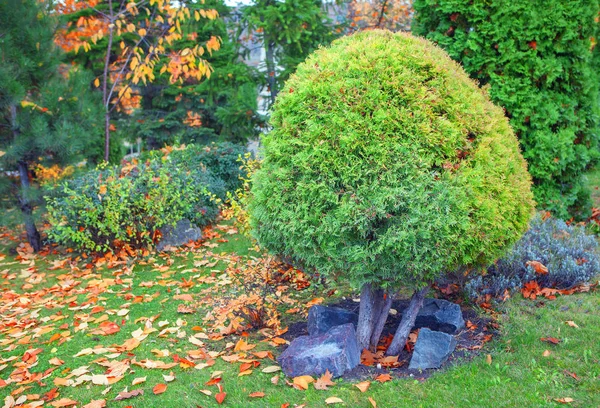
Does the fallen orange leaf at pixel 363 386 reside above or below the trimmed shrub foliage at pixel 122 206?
below

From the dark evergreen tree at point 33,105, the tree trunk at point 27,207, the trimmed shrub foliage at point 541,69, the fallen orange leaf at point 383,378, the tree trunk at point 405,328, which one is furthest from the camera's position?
the tree trunk at point 27,207

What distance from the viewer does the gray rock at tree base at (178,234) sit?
269 inches

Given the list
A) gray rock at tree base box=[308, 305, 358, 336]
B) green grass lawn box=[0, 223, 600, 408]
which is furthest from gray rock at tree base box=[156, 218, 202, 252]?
gray rock at tree base box=[308, 305, 358, 336]

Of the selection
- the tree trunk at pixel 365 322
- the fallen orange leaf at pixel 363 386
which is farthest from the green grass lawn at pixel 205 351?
the tree trunk at pixel 365 322

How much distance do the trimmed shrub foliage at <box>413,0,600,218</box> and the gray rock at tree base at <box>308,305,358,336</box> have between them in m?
3.38

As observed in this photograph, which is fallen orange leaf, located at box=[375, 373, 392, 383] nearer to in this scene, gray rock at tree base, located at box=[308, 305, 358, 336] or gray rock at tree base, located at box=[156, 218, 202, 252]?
gray rock at tree base, located at box=[308, 305, 358, 336]

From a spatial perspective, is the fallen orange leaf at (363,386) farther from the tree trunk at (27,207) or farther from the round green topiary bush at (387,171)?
the tree trunk at (27,207)

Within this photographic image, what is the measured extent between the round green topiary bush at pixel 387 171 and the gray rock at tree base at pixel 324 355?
47 cm

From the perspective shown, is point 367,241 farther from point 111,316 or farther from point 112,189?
point 112,189

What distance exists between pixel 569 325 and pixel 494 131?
165 centimetres

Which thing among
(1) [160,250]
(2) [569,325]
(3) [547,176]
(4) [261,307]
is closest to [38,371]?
(4) [261,307]

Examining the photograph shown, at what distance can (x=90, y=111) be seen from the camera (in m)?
7.25

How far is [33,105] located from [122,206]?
2.05 metres

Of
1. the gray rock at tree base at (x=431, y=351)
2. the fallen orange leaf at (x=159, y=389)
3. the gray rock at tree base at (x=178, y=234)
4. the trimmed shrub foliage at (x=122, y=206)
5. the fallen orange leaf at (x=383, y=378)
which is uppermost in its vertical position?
the trimmed shrub foliage at (x=122, y=206)
